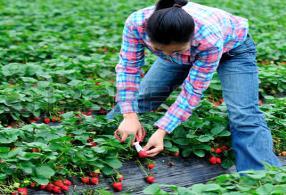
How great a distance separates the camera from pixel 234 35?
320cm

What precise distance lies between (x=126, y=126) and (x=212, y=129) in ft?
2.00

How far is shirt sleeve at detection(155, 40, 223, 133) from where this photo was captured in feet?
9.43

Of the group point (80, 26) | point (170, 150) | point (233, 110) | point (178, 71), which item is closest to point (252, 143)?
point (233, 110)

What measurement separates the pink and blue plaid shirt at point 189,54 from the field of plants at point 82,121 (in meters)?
0.27

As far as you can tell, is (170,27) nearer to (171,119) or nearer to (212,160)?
(171,119)

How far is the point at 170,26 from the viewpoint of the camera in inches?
101

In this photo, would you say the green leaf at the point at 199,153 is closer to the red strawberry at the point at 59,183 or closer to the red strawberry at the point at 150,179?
the red strawberry at the point at 150,179

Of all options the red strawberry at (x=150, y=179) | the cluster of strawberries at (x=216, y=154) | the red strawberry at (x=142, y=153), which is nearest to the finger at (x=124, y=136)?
the red strawberry at (x=142, y=153)

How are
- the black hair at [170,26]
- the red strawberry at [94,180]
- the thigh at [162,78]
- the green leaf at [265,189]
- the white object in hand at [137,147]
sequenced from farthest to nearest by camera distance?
1. the thigh at [162,78]
2. the white object in hand at [137,147]
3. the red strawberry at [94,180]
4. the black hair at [170,26]
5. the green leaf at [265,189]

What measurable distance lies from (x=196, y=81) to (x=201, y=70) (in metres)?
0.07

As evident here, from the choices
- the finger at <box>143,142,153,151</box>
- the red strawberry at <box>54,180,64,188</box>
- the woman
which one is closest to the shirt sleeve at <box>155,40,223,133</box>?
the woman

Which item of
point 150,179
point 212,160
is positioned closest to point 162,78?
point 212,160

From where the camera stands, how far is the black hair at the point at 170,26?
256 cm

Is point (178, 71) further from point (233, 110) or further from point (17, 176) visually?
point (17, 176)
